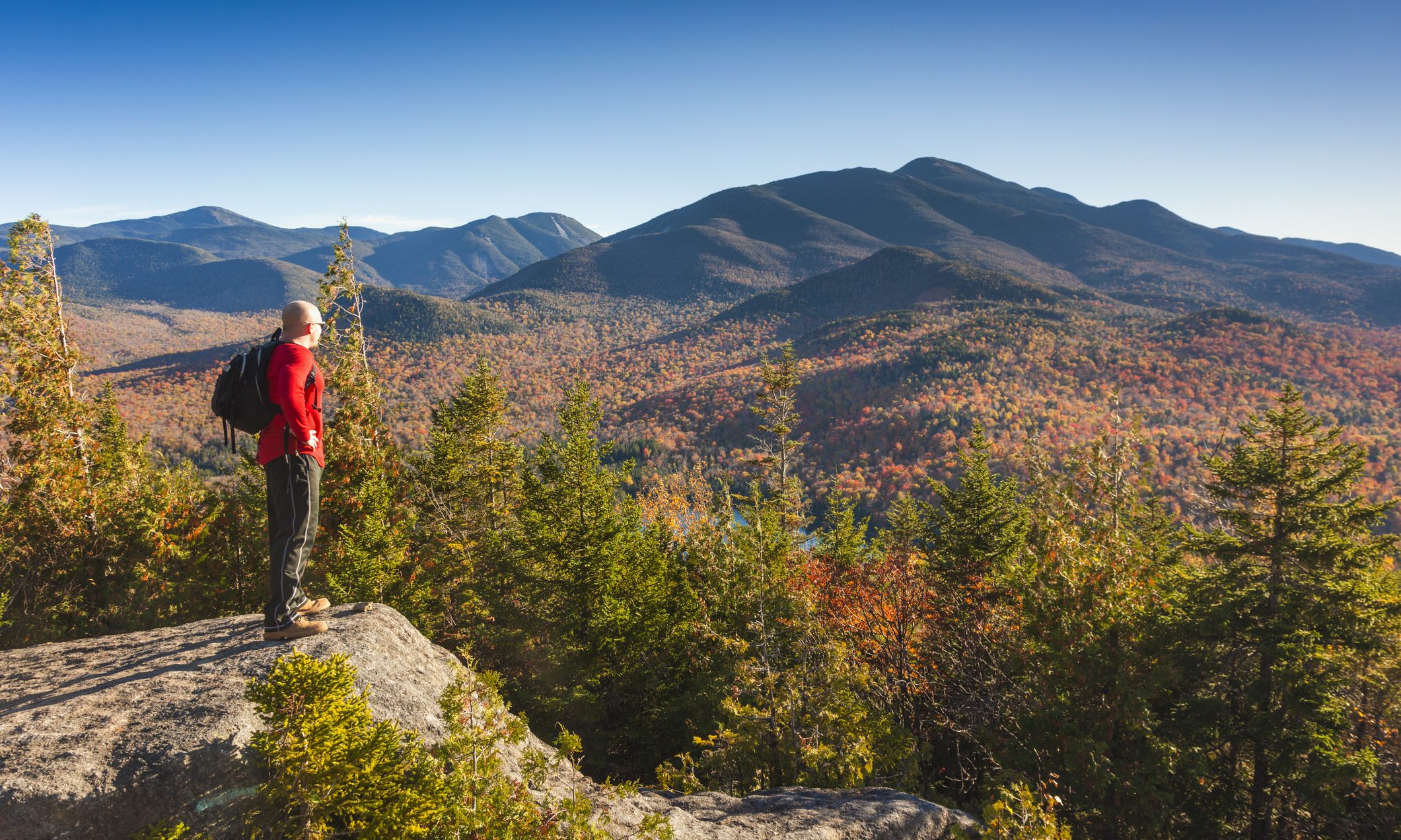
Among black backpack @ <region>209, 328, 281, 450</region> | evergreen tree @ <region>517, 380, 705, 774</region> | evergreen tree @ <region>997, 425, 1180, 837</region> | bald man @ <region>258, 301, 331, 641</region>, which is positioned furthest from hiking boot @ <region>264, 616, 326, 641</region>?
evergreen tree @ <region>997, 425, 1180, 837</region>

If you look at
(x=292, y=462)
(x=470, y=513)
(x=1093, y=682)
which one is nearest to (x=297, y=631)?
(x=292, y=462)

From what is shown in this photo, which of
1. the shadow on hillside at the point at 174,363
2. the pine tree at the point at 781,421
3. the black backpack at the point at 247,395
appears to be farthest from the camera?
the shadow on hillside at the point at 174,363

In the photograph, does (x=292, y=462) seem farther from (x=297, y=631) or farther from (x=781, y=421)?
(x=781, y=421)

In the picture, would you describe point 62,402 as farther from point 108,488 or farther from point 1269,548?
point 1269,548

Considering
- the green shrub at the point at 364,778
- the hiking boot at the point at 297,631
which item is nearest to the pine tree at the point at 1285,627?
the green shrub at the point at 364,778

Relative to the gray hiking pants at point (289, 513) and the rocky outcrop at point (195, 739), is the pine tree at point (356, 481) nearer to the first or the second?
the rocky outcrop at point (195, 739)

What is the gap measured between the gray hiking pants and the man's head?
98 centimetres

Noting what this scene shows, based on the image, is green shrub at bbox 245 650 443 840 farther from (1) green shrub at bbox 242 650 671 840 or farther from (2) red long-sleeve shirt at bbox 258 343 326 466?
(2) red long-sleeve shirt at bbox 258 343 326 466

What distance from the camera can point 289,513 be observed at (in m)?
5.23

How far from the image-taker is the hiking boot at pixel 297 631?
5.43 meters

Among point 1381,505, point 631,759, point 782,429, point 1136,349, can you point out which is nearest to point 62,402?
point 631,759

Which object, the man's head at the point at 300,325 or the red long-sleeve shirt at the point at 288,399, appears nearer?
the red long-sleeve shirt at the point at 288,399

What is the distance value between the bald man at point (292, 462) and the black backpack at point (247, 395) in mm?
56

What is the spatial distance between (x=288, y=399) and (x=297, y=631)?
2.12m
